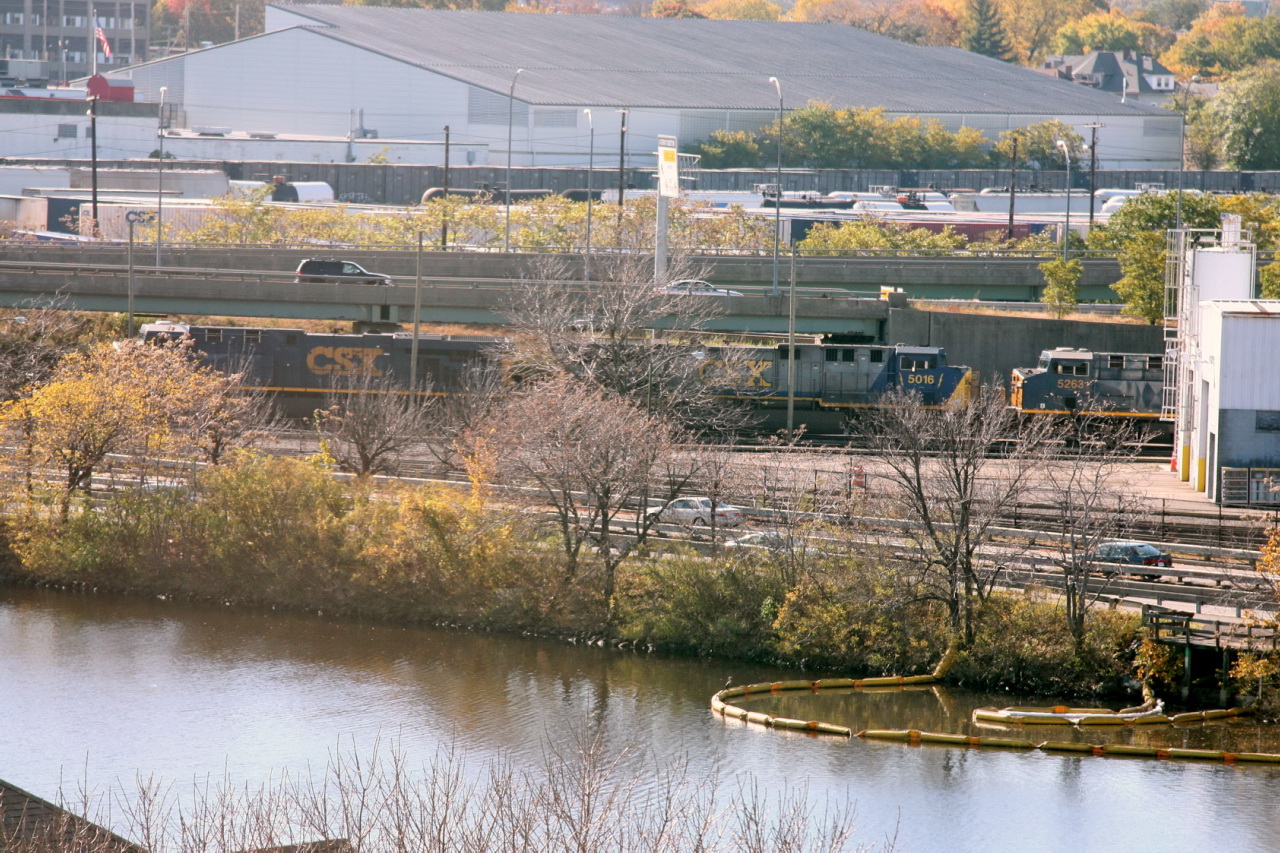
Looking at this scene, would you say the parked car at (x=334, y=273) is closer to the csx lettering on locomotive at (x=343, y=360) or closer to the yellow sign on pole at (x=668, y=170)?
the csx lettering on locomotive at (x=343, y=360)

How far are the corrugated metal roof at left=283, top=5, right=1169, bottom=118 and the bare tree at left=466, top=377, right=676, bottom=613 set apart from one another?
228 ft

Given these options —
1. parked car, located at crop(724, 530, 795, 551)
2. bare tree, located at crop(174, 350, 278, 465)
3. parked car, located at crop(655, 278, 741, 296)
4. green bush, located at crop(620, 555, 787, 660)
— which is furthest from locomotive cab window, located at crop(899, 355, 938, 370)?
bare tree, located at crop(174, 350, 278, 465)

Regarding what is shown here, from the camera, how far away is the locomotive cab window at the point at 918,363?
44.1 m

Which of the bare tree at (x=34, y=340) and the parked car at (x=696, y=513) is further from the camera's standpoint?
the bare tree at (x=34, y=340)

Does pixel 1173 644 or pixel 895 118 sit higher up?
pixel 895 118

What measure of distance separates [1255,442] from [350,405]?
2387 cm

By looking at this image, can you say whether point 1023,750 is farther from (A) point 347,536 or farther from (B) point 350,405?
(B) point 350,405

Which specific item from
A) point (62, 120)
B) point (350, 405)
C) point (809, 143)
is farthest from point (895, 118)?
point (350, 405)

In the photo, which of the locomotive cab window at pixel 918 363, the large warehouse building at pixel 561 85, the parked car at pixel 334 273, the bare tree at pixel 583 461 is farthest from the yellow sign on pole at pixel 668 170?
the large warehouse building at pixel 561 85

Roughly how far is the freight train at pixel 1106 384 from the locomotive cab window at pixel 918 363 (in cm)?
304

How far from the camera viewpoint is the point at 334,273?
51.7 m

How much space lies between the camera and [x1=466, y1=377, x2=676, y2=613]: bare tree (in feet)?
103

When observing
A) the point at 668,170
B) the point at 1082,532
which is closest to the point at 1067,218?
the point at 668,170

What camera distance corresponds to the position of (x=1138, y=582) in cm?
2878
